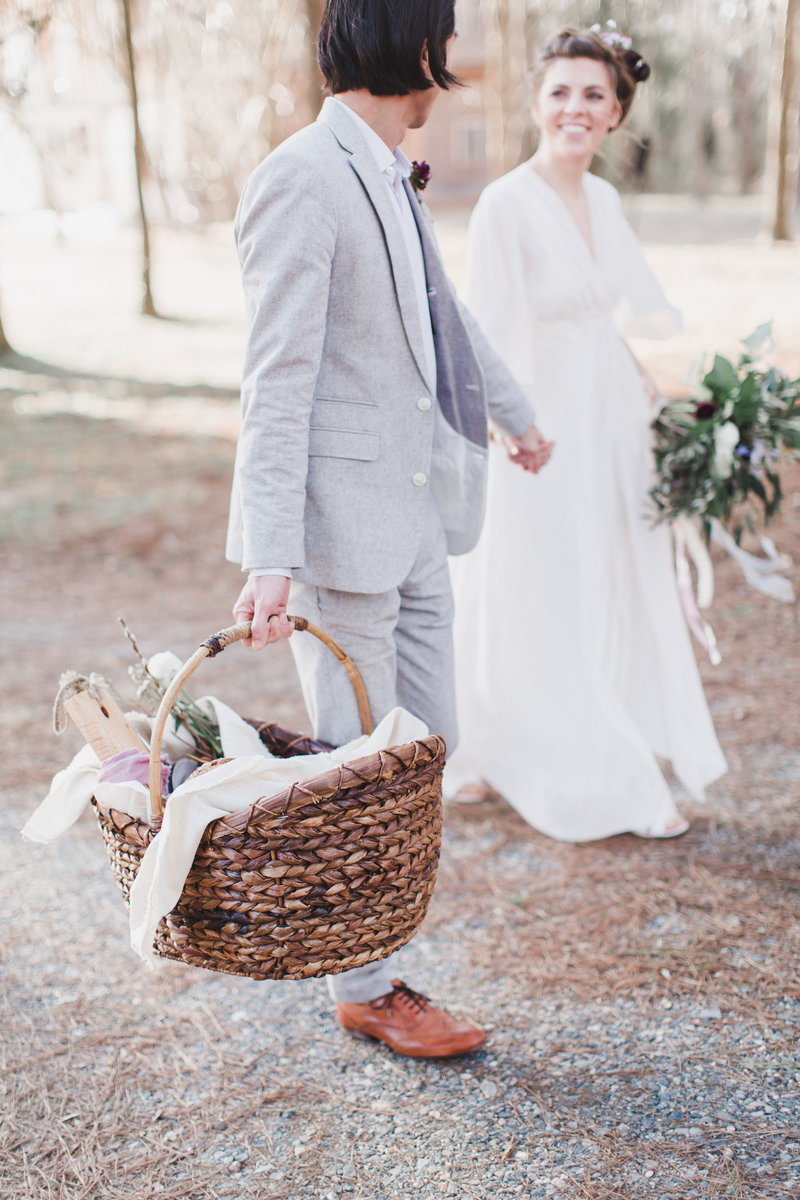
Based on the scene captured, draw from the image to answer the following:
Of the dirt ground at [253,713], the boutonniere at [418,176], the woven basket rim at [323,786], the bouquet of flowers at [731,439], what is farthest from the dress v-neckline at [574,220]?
the woven basket rim at [323,786]

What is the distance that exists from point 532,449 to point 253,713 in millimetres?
2194

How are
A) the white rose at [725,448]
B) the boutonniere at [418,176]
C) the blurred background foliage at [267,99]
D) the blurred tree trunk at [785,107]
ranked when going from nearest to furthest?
the boutonniere at [418,176], the white rose at [725,448], the blurred tree trunk at [785,107], the blurred background foliage at [267,99]

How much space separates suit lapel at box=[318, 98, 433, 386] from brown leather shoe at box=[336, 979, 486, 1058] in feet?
4.83

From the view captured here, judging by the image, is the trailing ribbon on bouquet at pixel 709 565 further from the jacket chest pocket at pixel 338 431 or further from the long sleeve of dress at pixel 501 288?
the jacket chest pocket at pixel 338 431

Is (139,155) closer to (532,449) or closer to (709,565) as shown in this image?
(709,565)

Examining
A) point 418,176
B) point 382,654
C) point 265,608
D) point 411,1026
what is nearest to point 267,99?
point 418,176

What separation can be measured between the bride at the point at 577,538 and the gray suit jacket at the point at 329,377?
1.10 metres

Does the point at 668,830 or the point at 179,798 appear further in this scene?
the point at 668,830

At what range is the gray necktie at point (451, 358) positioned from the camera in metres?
2.31

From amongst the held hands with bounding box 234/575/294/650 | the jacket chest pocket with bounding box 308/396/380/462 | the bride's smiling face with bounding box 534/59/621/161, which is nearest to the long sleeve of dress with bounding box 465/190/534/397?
the bride's smiling face with bounding box 534/59/621/161

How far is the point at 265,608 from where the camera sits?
2004 mm

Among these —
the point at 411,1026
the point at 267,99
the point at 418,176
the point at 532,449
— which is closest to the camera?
the point at 418,176

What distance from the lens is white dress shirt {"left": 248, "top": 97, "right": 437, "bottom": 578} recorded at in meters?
2.16

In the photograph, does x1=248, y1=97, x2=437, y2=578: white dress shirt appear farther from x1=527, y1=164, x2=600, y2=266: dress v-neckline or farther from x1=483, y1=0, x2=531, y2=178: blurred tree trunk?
x1=483, y1=0, x2=531, y2=178: blurred tree trunk
